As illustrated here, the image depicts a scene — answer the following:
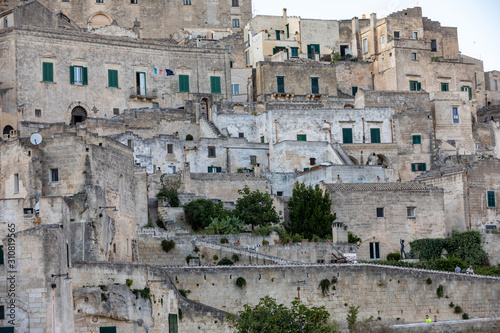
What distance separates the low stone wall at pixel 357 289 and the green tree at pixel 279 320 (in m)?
3.75

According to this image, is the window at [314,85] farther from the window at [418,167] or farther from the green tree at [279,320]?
the green tree at [279,320]

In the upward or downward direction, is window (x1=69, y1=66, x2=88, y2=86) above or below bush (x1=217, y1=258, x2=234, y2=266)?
above

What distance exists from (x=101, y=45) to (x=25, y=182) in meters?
21.8

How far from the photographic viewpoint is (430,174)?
53031 mm

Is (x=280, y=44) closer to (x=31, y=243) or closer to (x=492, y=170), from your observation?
(x=492, y=170)

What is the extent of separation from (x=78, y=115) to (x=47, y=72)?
3038 millimetres

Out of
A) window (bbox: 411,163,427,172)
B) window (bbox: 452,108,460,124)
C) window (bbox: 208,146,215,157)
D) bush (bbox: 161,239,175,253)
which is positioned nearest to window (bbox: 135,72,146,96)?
window (bbox: 208,146,215,157)

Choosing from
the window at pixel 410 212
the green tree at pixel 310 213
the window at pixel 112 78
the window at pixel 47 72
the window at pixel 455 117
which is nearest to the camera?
the green tree at pixel 310 213

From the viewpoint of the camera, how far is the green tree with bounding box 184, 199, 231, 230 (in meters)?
45.2

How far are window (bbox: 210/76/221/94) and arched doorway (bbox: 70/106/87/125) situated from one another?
830cm

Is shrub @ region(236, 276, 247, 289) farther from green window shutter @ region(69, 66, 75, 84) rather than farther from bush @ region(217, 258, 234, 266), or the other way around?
green window shutter @ region(69, 66, 75, 84)

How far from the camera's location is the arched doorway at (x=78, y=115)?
57.1 metres

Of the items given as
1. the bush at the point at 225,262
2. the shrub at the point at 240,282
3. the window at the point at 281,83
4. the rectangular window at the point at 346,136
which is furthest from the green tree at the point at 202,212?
the window at the point at 281,83

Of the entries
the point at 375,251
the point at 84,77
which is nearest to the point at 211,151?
the point at 84,77
